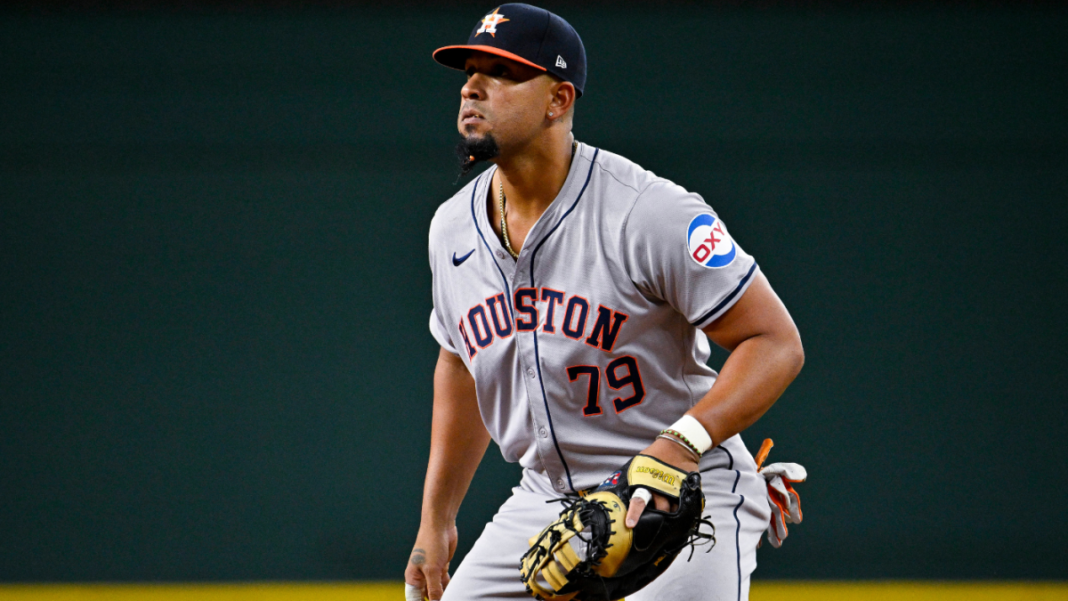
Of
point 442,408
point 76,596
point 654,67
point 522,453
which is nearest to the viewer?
point 522,453

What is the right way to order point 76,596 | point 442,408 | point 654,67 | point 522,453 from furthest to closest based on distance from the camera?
point 654,67, point 76,596, point 442,408, point 522,453

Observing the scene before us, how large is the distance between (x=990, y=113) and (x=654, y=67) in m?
1.68

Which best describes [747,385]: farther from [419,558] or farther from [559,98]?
[419,558]

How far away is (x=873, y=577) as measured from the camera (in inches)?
193

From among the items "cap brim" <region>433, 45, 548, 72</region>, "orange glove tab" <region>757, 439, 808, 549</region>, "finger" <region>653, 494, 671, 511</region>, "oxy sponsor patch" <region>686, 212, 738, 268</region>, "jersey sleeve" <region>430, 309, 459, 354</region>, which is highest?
"cap brim" <region>433, 45, 548, 72</region>

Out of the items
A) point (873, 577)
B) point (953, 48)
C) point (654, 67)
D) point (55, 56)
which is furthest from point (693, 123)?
point (55, 56)

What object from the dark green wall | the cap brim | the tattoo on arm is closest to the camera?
the cap brim

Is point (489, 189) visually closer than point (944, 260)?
Yes

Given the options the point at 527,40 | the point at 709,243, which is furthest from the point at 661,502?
the point at 527,40

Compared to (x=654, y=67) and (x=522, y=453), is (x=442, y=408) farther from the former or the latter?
(x=654, y=67)

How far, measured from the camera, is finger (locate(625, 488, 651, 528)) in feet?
6.04

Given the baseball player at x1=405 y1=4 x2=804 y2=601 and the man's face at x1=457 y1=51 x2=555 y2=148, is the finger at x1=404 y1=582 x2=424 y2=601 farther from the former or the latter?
the man's face at x1=457 y1=51 x2=555 y2=148

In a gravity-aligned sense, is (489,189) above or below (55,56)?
above

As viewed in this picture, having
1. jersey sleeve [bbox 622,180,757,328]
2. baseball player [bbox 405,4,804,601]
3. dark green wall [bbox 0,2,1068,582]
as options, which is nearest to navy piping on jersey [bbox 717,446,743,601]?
baseball player [bbox 405,4,804,601]
